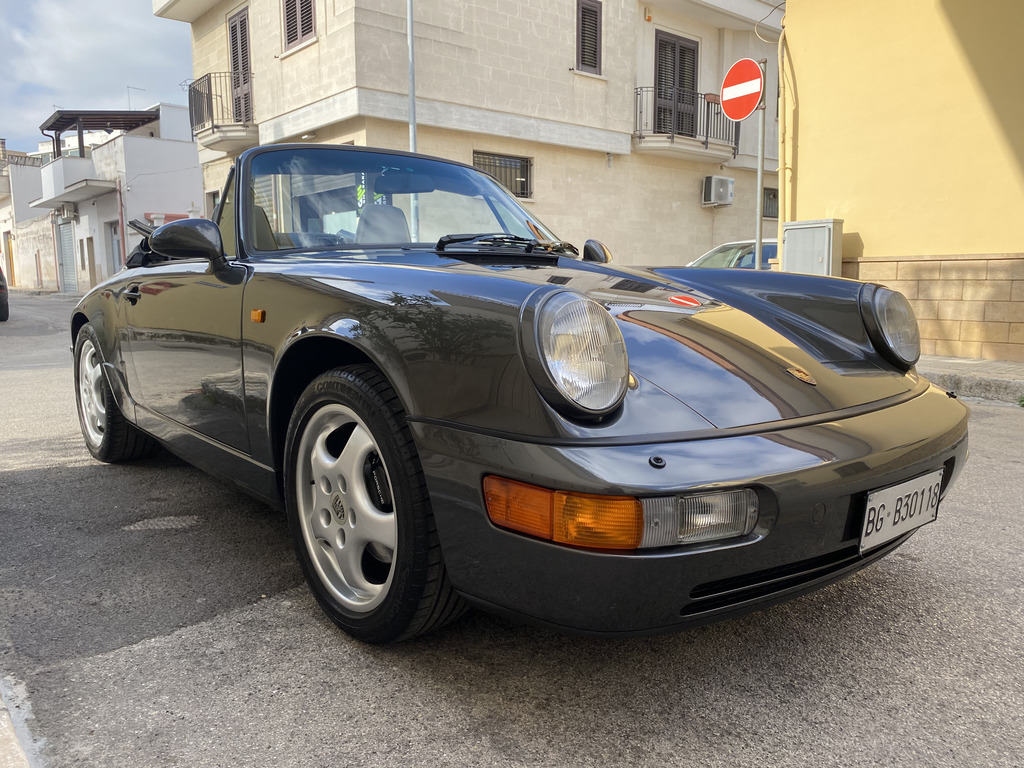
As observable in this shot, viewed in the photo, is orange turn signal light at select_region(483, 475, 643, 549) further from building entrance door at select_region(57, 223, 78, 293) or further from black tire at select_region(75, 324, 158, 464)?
building entrance door at select_region(57, 223, 78, 293)

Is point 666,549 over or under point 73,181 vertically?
under

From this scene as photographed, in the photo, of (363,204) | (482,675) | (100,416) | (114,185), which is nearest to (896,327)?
Result: (482,675)

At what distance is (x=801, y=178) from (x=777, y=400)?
7.79m

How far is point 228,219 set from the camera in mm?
2744

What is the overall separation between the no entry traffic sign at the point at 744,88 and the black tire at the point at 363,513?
605cm

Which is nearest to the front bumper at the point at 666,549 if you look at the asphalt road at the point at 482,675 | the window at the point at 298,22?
the asphalt road at the point at 482,675

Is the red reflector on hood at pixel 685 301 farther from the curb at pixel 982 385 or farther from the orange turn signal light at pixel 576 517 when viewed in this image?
the curb at pixel 982 385

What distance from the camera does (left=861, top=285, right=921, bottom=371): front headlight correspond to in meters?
2.19

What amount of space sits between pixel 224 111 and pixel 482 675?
1850 cm

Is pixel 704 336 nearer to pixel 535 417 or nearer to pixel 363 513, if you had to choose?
pixel 535 417

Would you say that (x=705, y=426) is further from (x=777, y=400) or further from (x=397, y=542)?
(x=397, y=542)

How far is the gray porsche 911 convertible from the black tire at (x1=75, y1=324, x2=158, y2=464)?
111 cm

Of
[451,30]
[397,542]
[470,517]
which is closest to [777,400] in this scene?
[470,517]

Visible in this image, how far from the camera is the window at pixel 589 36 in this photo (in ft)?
53.8
